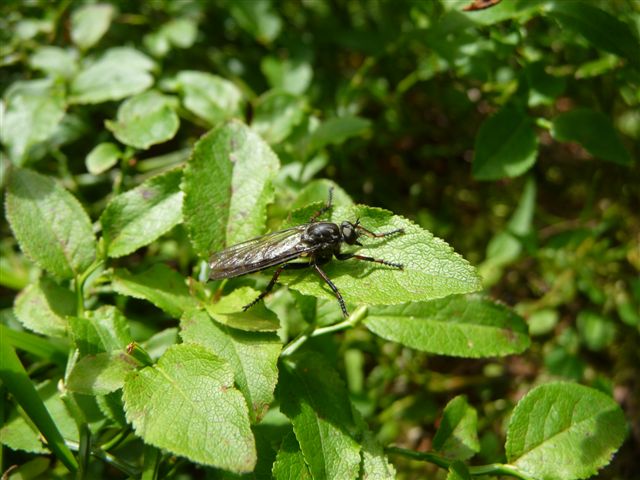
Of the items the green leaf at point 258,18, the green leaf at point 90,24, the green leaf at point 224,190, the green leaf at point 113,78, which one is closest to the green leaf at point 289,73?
the green leaf at point 258,18

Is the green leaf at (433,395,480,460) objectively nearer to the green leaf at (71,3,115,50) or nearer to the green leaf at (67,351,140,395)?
the green leaf at (67,351,140,395)

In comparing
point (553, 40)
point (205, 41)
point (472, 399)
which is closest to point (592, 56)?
point (553, 40)

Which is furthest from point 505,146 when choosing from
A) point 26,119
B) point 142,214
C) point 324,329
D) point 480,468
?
point 26,119

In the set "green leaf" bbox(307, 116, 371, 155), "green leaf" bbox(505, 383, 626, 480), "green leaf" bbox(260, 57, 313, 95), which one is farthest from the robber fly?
"green leaf" bbox(260, 57, 313, 95)

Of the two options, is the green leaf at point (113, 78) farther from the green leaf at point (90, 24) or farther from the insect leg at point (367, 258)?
the insect leg at point (367, 258)

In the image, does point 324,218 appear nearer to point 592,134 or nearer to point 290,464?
point 290,464

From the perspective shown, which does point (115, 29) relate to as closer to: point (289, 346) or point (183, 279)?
point (183, 279)
